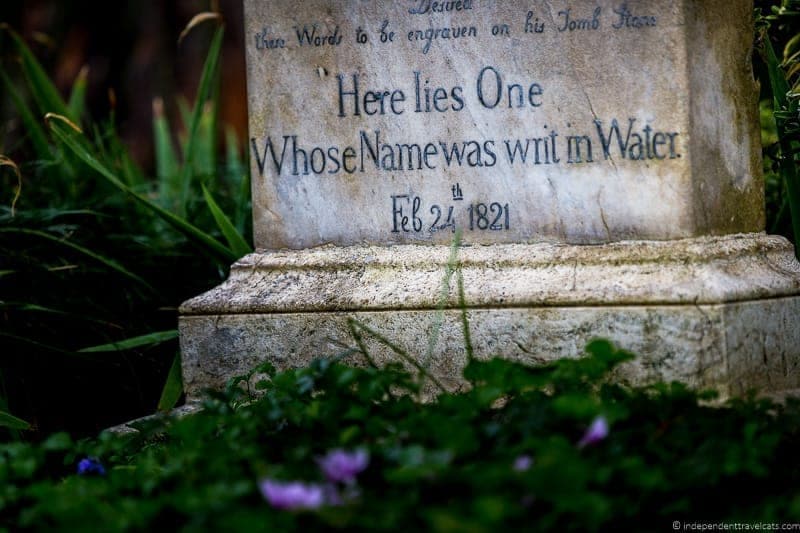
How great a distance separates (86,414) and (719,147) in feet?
6.80

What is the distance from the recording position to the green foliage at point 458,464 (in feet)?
4.79

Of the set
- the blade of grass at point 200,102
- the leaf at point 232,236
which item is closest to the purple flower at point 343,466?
the leaf at point 232,236

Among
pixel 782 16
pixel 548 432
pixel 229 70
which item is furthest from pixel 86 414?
pixel 229 70

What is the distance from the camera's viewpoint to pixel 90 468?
82.3 inches

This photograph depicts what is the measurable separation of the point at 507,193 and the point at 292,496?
1.34m

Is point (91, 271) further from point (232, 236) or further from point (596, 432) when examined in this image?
point (596, 432)

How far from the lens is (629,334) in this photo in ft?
7.79

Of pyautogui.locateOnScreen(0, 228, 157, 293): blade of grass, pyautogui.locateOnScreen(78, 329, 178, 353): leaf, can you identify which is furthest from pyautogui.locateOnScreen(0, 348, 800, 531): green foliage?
pyautogui.locateOnScreen(0, 228, 157, 293): blade of grass

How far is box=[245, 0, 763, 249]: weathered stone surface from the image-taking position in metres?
2.49

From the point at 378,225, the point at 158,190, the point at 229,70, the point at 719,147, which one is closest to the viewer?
the point at 719,147

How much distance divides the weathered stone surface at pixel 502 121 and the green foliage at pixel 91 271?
498 millimetres

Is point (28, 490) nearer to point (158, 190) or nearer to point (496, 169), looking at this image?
point (496, 169)

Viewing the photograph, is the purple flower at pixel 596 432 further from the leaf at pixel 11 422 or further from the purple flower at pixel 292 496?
the leaf at pixel 11 422

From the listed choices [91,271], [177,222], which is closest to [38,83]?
[91,271]
